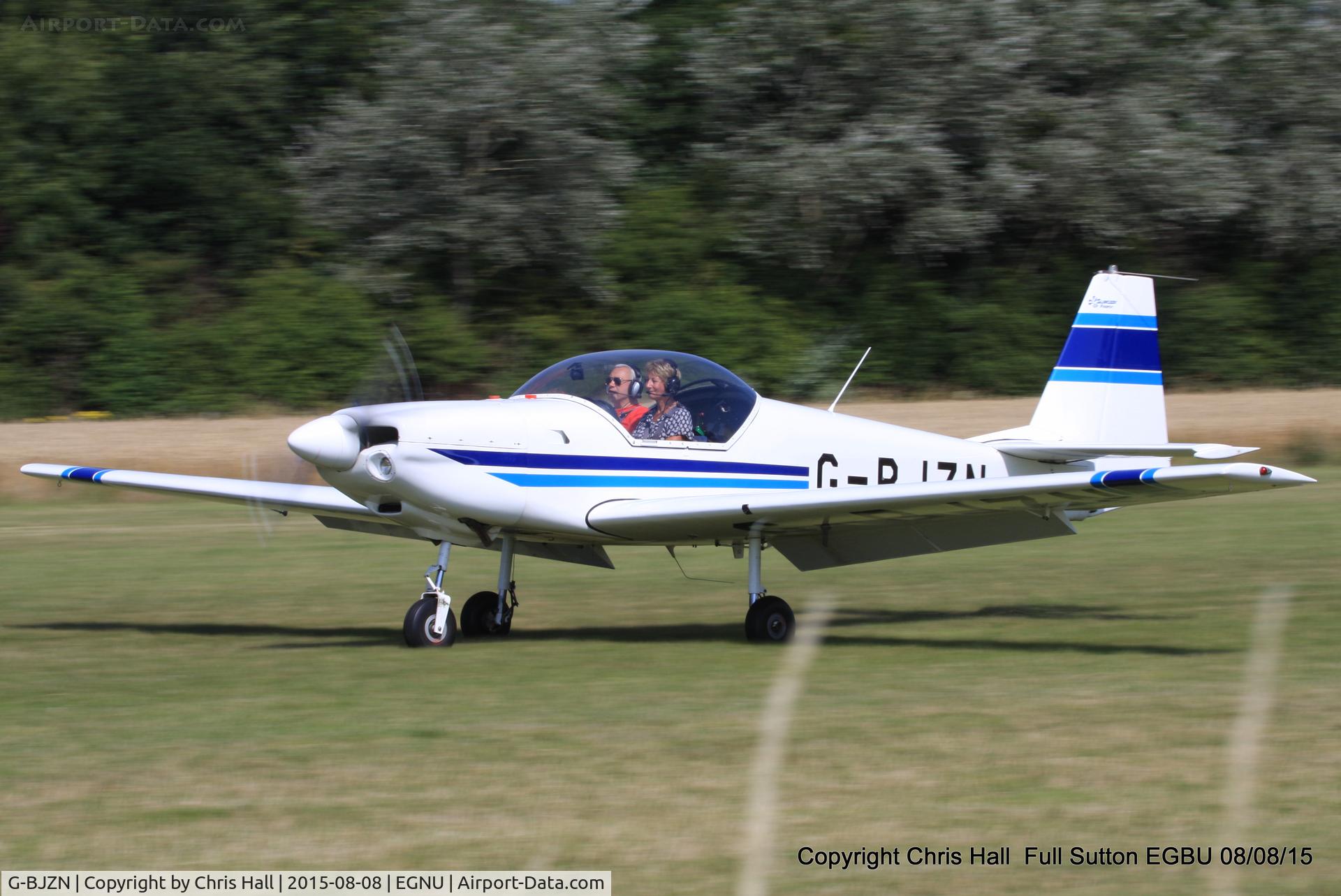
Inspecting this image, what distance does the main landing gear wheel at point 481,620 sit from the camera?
31.6ft

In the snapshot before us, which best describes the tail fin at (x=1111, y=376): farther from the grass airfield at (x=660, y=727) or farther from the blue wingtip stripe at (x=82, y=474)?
the blue wingtip stripe at (x=82, y=474)

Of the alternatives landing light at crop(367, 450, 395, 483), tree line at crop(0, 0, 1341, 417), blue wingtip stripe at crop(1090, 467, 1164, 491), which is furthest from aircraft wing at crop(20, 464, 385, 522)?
tree line at crop(0, 0, 1341, 417)

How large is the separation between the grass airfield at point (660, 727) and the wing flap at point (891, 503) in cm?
75

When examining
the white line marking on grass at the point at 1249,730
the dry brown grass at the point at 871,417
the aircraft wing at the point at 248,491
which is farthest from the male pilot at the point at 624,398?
the dry brown grass at the point at 871,417

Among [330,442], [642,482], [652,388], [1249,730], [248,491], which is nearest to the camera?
[1249,730]

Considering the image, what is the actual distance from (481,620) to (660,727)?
326cm

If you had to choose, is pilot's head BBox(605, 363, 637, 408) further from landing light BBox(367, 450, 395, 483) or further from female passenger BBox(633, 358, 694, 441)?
landing light BBox(367, 450, 395, 483)

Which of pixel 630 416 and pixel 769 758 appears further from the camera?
pixel 630 416

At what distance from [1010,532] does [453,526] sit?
131 inches

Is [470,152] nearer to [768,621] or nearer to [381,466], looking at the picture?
[768,621]

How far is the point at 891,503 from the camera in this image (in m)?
8.39

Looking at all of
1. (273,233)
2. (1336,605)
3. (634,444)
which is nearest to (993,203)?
(273,233)

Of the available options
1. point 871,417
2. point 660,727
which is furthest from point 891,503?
point 871,417

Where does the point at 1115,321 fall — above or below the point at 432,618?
above
